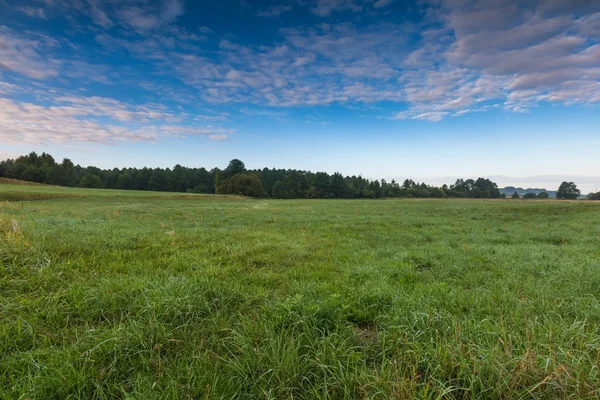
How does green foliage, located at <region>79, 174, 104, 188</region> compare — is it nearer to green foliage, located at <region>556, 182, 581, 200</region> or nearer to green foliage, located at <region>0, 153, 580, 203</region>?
green foliage, located at <region>0, 153, 580, 203</region>

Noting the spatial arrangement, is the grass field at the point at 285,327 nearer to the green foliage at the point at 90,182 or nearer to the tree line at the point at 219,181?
the tree line at the point at 219,181

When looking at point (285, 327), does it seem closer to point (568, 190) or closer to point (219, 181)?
point (219, 181)

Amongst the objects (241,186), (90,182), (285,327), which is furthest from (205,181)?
(285,327)

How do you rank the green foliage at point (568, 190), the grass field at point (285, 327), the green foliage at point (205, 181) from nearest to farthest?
1. the grass field at point (285, 327)
2. the green foliage at point (205, 181)
3. the green foliage at point (568, 190)

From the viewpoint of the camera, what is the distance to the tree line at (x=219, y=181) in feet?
287

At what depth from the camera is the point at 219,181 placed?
95.3m

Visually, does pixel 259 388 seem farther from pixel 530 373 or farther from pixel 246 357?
pixel 530 373

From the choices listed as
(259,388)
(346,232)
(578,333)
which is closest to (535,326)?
(578,333)

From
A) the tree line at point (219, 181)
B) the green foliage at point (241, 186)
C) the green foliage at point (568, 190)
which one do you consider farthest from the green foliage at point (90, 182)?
the green foliage at point (568, 190)

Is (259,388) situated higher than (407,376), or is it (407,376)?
(407,376)

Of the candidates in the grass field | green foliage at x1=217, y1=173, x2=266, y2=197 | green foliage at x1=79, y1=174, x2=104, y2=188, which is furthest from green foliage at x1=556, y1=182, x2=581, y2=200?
green foliage at x1=79, y1=174, x2=104, y2=188

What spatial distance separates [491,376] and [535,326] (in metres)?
1.66

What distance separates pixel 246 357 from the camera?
282 cm

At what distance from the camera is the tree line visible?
8762cm
